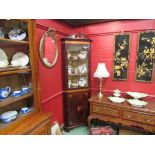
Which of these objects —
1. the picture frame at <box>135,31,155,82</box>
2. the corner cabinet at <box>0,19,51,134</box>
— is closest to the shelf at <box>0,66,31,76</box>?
the corner cabinet at <box>0,19,51,134</box>

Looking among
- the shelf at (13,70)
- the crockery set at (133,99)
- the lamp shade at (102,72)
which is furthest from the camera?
the lamp shade at (102,72)

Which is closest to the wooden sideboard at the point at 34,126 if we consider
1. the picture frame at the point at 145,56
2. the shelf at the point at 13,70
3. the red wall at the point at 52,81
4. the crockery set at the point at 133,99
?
the shelf at the point at 13,70

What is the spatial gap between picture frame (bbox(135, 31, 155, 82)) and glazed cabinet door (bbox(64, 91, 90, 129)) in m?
1.10

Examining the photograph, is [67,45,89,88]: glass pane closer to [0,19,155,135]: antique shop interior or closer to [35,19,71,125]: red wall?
[0,19,155,135]: antique shop interior

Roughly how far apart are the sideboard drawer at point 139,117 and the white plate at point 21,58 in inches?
68.0

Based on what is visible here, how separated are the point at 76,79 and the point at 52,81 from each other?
55cm

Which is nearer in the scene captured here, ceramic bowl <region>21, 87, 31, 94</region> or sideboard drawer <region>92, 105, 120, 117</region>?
ceramic bowl <region>21, 87, 31, 94</region>

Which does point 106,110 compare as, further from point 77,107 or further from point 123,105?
point 77,107

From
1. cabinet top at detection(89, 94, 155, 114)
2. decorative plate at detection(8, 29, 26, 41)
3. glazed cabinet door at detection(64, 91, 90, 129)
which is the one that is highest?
decorative plate at detection(8, 29, 26, 41)

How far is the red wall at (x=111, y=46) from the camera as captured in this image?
99.8 inches

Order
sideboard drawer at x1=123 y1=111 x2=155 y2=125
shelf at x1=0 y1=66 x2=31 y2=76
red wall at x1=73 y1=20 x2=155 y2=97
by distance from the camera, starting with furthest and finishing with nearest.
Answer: red wall at x1=73 y1=20 x2=155 y2=97
sideboard drawer at x1=123 y1=111 x2=155 y2=125
shelf at x1=0 y1=66 x2=31 y2=76

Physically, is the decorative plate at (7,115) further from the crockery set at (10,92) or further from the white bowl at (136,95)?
the white bowl at (136,95)

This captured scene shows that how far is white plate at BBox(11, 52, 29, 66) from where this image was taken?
1526mm
